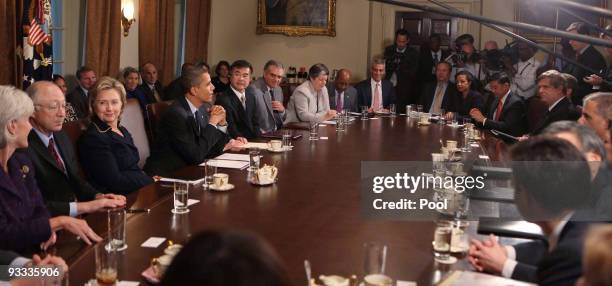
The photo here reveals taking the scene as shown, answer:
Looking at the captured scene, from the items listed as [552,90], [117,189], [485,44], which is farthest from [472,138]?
[485,44]

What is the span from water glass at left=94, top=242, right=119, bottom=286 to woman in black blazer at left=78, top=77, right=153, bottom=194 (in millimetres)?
1736

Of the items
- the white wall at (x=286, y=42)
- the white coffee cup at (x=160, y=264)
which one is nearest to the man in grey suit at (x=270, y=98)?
the white wall at (x=286, y=42)

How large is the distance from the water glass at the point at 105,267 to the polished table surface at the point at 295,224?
6cm

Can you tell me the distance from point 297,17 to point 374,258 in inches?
352

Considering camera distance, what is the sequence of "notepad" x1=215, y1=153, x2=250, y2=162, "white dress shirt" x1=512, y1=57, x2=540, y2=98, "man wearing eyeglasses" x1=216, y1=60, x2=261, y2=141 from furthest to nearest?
"white dress shirt" x1=512, y1=57, x2=540, y2=98 < "man wearing eyeglasses" x1=216, y1=60, x2=261, y2=141 < "notepad" x1=215, y1=153, x2=250, y2=162

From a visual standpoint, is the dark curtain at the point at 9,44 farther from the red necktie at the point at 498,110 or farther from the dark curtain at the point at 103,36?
the red necktie at the point at 498,110

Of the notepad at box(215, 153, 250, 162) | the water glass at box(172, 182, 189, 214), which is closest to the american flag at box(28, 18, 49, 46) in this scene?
the notepad at box(215, 153, 250, 162)

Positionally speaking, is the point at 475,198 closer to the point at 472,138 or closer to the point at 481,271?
the point at 481,271

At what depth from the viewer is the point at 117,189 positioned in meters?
3.66

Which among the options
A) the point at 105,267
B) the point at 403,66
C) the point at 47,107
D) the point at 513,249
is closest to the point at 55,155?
the point at 47,107

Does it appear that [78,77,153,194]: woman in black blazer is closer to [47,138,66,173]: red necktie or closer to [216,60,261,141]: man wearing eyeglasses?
[47,138,66,173]: red necktie

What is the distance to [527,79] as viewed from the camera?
341 inches

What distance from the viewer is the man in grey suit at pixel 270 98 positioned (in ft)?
19.6

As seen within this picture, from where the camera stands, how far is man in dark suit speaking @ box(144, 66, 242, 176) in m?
4.25
